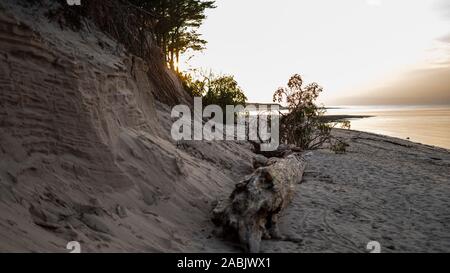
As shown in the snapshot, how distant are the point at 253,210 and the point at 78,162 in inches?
96.4

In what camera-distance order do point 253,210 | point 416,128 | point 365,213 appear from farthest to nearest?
point 416,128 → point 365,213 → point 253,210

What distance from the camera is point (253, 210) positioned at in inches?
179

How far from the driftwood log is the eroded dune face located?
300mm

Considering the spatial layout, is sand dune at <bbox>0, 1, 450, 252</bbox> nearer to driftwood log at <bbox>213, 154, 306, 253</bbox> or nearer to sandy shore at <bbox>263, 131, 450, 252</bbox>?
sandy shore at <bbox>263, 131, 450, 252</bbox>

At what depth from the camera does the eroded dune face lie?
11.8 feet

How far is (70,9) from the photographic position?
6418 mm

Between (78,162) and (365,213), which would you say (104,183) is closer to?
(78,162)

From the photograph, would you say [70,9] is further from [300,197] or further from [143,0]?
[300,197]

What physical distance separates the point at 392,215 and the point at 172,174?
3.98 m

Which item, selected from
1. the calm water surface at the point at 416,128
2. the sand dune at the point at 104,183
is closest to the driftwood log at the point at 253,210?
the sand dune at the point at 104,183

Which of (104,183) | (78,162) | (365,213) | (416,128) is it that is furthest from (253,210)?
(416,128)

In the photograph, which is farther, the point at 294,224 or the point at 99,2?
the point at 99,2
